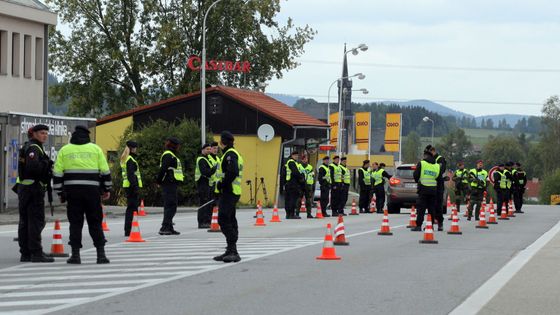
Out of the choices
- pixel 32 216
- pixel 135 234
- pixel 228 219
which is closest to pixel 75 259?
pixel 32 216

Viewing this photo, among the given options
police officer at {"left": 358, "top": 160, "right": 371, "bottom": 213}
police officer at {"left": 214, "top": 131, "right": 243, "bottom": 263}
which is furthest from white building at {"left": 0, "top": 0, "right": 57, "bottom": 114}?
police officer at {"left": 214, "top": 131, "right": 243, "bottom": 263}

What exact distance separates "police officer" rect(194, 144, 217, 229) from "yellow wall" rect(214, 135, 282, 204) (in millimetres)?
25626

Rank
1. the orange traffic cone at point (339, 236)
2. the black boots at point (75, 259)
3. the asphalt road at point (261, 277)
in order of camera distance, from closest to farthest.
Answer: the asphalt road at point (261, 277) < the black boots at point (75, 259) < the orange traffic cone at point (339, 236)

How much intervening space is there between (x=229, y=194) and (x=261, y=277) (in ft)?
7.63

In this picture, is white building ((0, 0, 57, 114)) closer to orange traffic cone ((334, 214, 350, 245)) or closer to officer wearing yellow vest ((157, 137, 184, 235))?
officer wearing yellow vest ((157, 137, 184, 235))

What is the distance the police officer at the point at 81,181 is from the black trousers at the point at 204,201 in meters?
8.10

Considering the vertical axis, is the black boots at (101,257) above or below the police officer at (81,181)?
below

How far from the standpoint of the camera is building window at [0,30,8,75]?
38.5 metres

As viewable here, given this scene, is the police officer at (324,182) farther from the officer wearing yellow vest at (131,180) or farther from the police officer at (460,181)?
the officer wearing yellow vest at (131,180)

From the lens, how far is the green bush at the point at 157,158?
43.9 m

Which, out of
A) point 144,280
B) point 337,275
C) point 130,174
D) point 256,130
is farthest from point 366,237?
point 256,130

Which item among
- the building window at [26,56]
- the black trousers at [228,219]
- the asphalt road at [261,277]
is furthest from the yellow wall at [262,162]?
the black trousers at [228,219]

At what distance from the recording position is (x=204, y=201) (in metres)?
23.4

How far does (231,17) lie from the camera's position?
59.6m
